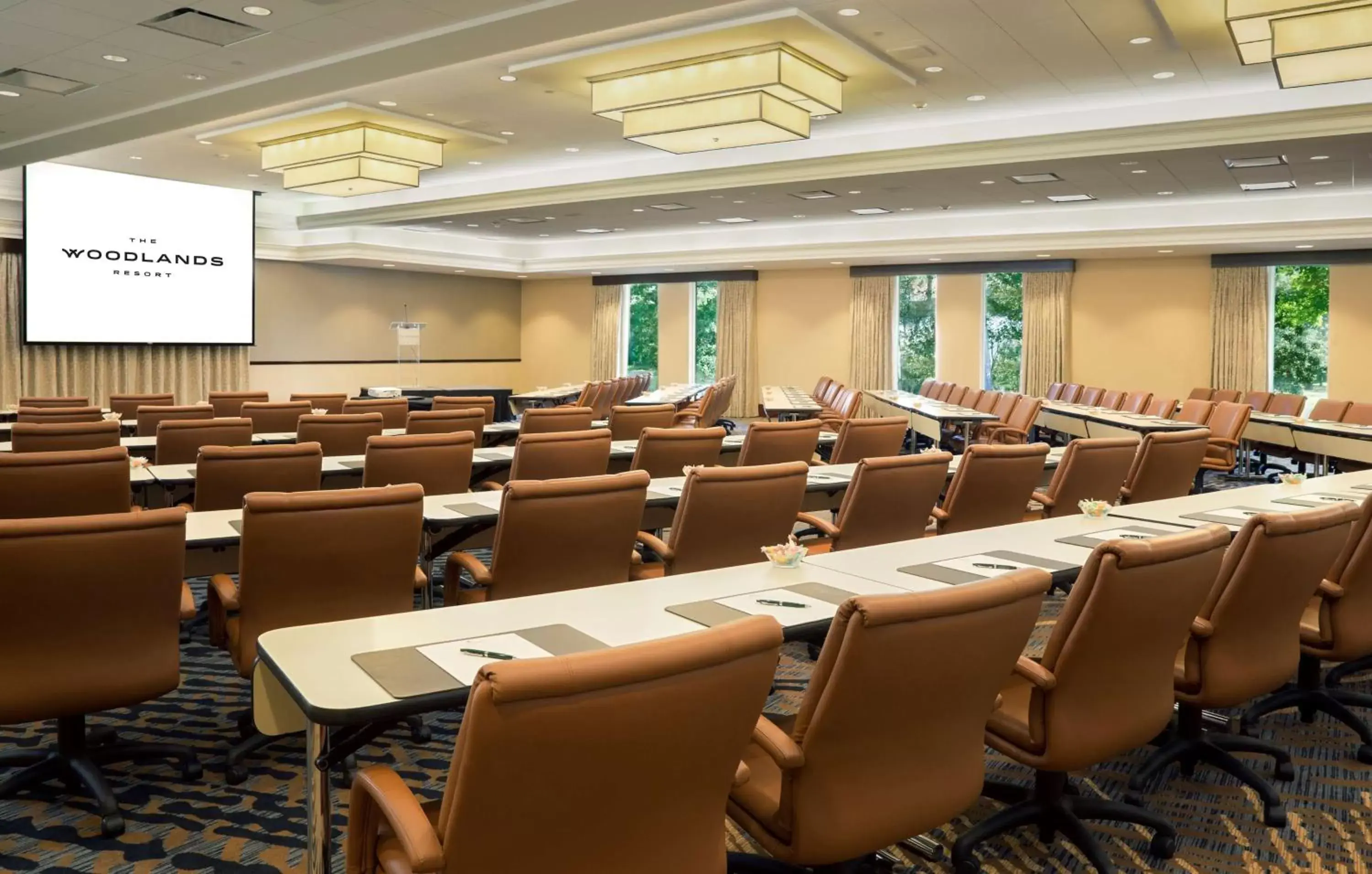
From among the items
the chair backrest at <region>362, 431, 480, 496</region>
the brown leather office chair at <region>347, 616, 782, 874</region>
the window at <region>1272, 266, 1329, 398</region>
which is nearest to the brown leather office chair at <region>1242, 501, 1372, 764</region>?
the brown leather office chair at <region>347, 616, 782, 874</region>

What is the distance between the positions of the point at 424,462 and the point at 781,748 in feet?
11.8

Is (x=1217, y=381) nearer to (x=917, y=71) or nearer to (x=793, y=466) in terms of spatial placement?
(x=917, y=71)

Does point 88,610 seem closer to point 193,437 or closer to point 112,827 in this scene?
point 112,827

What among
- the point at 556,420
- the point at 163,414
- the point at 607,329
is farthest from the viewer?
the point at 607,329

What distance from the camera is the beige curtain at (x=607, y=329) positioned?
22.1m

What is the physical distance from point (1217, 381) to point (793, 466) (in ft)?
46.1

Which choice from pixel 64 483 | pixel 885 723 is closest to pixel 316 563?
pixel 64 483

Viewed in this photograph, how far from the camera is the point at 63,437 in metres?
6.25

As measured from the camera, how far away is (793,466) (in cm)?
435

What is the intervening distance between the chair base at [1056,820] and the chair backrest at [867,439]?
3.64 meters

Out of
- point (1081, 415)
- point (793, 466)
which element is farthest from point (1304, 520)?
point (1081, 415)

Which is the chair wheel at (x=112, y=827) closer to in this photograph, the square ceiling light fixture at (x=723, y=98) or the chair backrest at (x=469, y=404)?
the chair backrest at (x=469, y=404)

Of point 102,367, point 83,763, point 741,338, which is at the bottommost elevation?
point 83,763

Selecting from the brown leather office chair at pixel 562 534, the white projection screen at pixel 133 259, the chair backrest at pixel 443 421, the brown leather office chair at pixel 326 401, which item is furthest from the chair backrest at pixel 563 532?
the white projection screen at pixel 133 259
